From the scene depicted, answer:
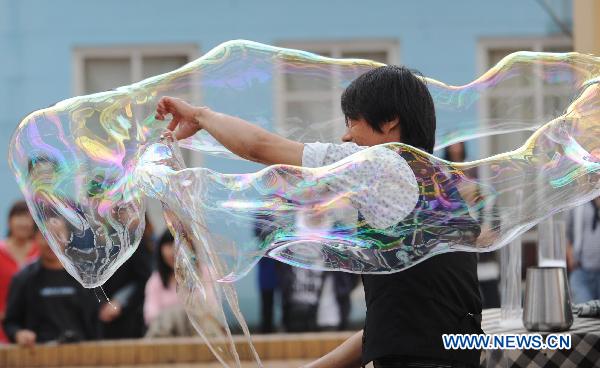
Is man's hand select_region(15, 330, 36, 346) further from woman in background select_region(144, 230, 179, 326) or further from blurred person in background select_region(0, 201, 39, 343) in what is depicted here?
woman in background select_region(144, 230, 179, 326)

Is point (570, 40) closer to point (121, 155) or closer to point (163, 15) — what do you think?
point (163, 15)

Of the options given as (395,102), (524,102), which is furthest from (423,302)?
(524,102)

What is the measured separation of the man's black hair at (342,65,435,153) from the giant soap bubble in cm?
7

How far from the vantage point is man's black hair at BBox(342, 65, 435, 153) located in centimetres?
271

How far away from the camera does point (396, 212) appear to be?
105 inches

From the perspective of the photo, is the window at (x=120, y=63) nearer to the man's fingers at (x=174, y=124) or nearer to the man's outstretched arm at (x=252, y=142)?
the man's fingers at (x=174, y=124)

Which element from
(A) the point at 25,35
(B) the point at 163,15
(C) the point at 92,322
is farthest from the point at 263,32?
(C) the point at 92,322

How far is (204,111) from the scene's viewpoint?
2846 mm

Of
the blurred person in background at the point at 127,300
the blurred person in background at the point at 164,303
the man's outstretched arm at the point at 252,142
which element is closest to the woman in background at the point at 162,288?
the blurred person in background at the point at 164,303

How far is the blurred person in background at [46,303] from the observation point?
19.9 feet

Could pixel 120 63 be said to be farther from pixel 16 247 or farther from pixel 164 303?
pixel 164 303

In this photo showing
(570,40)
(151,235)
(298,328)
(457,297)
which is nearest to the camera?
(457,297)

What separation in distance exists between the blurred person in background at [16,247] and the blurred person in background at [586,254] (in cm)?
289

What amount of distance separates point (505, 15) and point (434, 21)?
0.58 m
